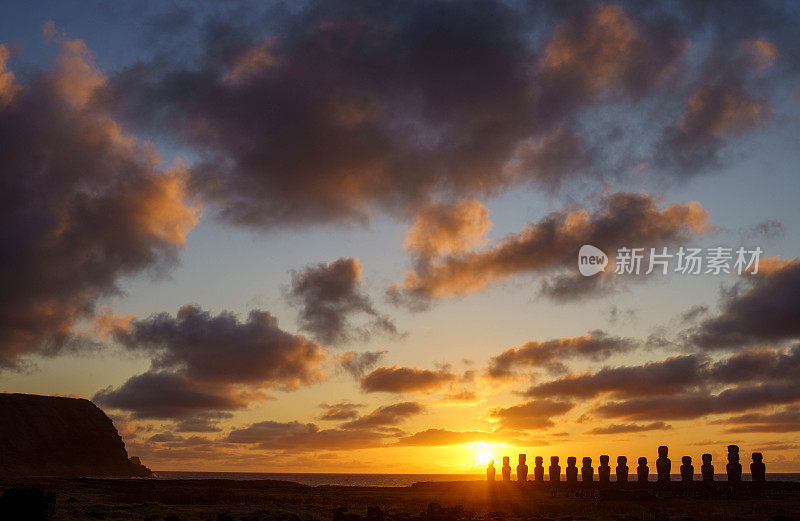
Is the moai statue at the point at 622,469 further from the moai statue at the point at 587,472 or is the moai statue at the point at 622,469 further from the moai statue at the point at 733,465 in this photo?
the moai statue at the point at 733,465

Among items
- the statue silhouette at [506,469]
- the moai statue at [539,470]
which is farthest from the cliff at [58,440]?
the moai statue at [539,470]

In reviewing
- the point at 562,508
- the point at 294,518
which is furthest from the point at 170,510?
the point at 562,508

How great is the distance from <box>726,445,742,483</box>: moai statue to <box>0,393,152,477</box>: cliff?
141076 millimetres

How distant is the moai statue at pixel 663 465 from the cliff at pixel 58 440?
13577cm

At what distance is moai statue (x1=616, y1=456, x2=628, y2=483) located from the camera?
57.4 meters

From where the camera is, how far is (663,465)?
186ft

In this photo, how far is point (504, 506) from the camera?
4550 cm

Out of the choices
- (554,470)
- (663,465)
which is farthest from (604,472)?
(663,465)

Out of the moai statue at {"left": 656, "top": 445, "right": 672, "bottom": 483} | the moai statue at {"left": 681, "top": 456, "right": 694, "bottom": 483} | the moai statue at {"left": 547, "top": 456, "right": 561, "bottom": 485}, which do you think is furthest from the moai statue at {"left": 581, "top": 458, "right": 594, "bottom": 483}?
the moai statue at {"left": 681, "top": 456, "right": 694, "bottom": 483}

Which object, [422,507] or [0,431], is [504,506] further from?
[0,431]

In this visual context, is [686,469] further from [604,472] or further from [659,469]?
[604,472]

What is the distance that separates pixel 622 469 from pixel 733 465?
8512 mm

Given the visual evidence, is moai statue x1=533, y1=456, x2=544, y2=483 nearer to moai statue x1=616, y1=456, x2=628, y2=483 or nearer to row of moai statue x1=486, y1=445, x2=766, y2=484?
row of moai statue x1=486, y1=445, x2=766, y2=484

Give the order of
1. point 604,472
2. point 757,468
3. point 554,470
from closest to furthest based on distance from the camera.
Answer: point 757,468 < point 604,472 < point 554,470
